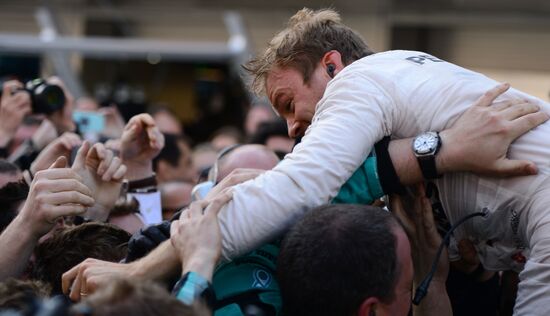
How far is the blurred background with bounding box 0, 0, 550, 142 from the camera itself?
1156 cm

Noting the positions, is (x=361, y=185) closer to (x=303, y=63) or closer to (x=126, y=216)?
(x=303, y=63)

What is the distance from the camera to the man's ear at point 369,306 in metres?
2.58

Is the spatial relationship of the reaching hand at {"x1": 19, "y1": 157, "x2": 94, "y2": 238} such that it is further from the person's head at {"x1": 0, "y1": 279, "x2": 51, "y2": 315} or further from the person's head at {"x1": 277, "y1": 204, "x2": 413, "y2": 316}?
the person's head at {"x1": 277, "y1": 204, "x2": 413, "y2": 316}

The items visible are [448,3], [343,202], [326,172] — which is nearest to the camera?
[326,172]

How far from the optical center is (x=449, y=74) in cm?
304

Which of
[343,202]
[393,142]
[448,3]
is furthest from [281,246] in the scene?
[448,3]

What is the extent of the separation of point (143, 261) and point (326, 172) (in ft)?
1.80

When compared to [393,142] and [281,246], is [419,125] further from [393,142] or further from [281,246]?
[281,246]

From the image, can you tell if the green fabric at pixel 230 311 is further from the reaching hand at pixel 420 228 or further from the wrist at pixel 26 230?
the wrist at pixel 26 230

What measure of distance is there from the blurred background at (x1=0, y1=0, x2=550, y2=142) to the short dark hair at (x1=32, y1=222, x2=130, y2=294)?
7547 mm

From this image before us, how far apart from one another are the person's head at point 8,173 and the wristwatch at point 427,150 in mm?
1963

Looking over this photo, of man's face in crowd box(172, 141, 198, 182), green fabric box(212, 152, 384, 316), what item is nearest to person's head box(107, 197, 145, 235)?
green fabric box(212, 152, 384, 316)

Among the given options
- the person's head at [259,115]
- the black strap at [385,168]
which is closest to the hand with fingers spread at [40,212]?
the black strap at [385,168]

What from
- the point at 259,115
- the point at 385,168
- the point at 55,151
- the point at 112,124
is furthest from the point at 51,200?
the point at 259,115
